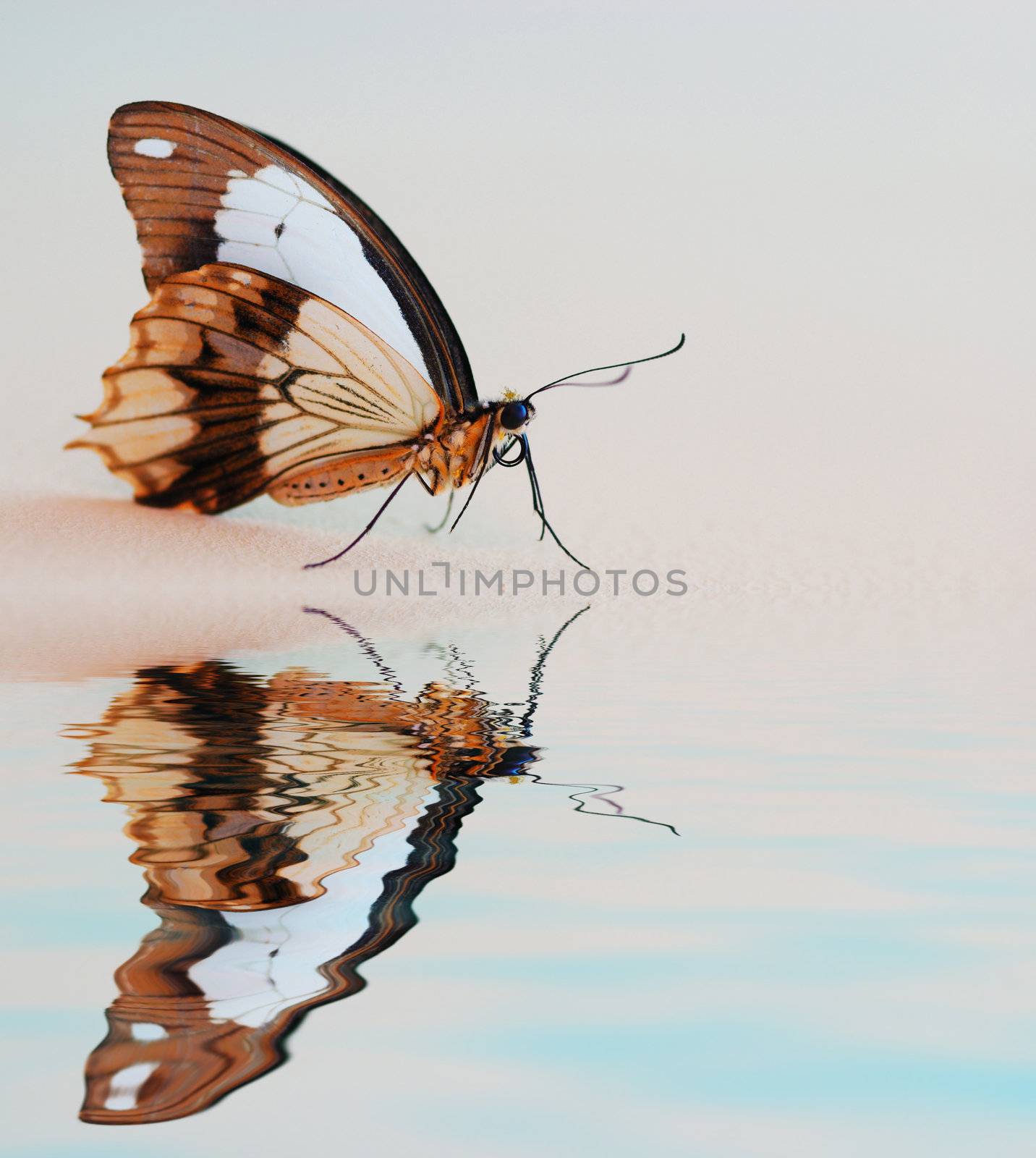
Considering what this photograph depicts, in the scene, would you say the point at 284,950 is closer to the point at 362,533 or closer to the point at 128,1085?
the point at 128,1085

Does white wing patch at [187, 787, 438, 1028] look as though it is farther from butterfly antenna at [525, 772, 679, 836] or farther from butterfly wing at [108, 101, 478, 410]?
butterfly wing at [108, 101, 478, 410]

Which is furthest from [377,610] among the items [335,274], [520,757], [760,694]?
[520,757]

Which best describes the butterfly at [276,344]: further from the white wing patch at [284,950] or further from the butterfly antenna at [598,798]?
the white wing patch at [284,950]

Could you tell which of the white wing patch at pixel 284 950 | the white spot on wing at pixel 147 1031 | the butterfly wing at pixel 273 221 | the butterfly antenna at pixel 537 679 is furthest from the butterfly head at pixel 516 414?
the white spot on wing at pixel 147 1031

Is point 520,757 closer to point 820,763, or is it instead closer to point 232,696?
point 820,763

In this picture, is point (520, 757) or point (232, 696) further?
point (232, 696)

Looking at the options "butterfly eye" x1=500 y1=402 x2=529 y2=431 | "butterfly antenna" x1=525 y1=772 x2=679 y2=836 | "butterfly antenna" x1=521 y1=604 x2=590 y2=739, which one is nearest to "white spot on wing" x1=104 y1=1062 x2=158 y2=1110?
"butterfly antenna" x1=525 y1=772 x2=679 y2=836
